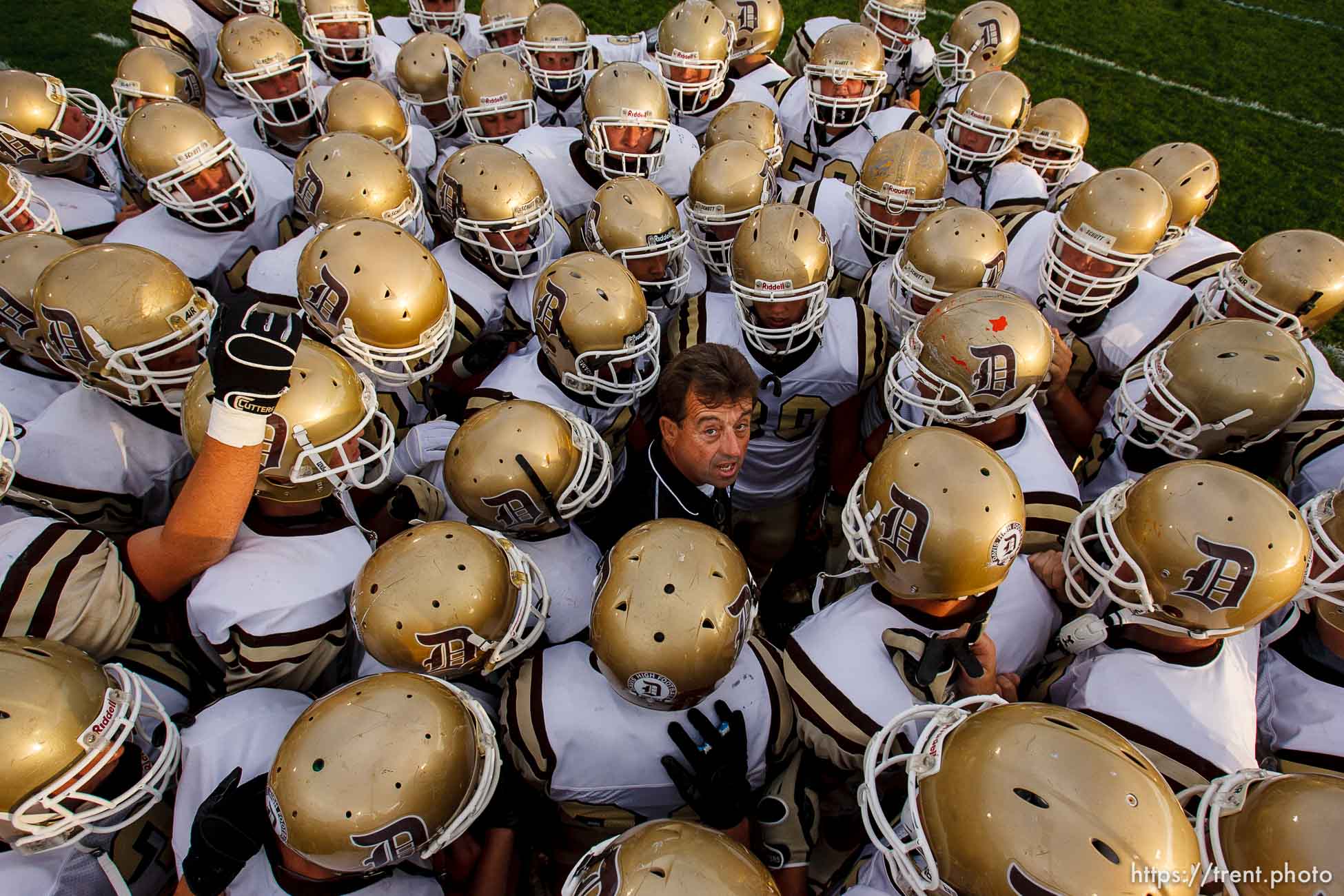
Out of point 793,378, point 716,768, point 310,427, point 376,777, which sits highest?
point 310,427

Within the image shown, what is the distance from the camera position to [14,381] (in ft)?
9.64

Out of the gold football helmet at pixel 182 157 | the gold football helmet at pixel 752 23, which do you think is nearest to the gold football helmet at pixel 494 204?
the gold football helmet at pixel 182 157

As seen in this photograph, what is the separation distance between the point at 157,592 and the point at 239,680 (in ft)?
1.17

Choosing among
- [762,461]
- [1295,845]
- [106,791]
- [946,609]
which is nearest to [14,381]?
[106,791]

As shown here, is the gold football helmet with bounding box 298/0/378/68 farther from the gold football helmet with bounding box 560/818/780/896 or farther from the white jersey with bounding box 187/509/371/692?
the gold football helmet with bounding box 560/818/780/896

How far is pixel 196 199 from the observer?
136 inches

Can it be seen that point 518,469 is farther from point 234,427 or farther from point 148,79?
point 148,79

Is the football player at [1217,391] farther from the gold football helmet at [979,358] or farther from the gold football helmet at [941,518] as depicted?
the gold football helmet at [941,518]

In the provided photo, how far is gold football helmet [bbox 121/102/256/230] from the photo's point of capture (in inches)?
131

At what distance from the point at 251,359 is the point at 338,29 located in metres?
4.09

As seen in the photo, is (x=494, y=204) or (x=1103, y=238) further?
(x=494, y=204)

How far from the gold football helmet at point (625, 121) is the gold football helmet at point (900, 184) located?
1.18 m

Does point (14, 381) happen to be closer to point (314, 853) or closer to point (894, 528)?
point (314, 853)

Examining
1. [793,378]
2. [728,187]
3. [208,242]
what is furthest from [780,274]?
[208,242]
